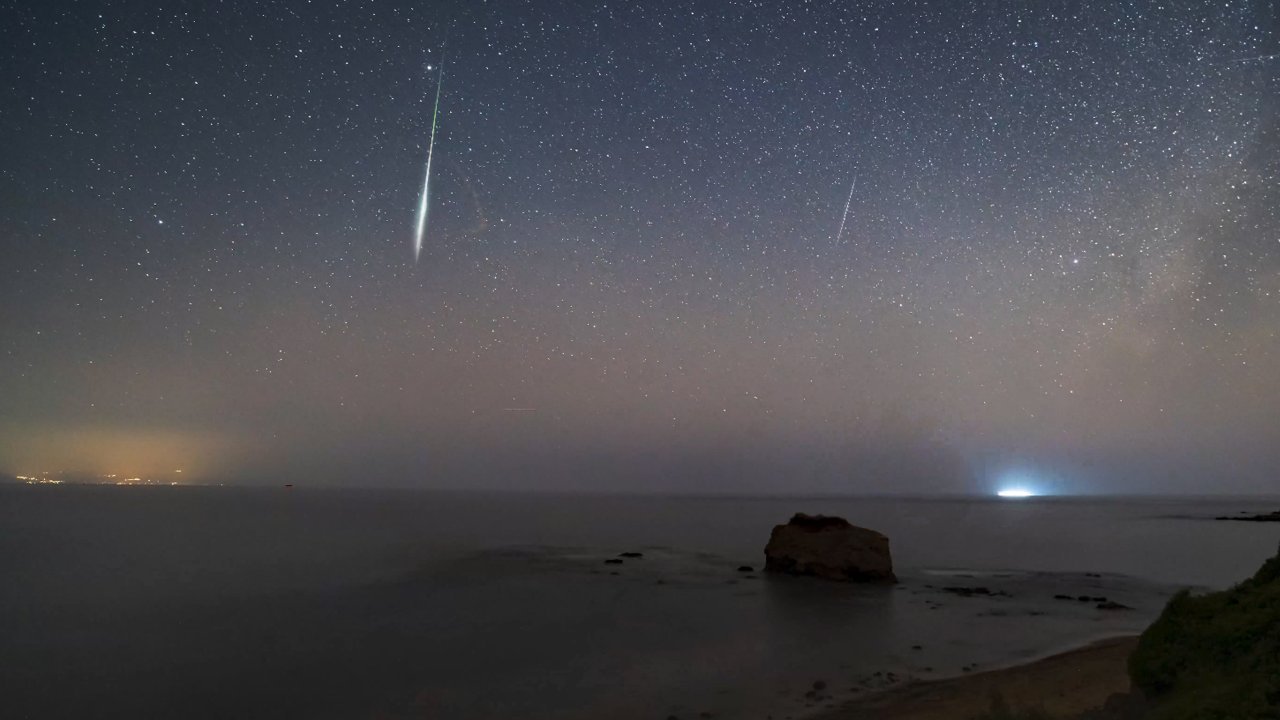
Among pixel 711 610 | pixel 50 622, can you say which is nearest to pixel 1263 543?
pixel 711 610

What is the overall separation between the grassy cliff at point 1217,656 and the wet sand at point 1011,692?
2.51 metres

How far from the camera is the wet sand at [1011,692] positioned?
11.3 m

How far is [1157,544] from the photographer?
61.9 m

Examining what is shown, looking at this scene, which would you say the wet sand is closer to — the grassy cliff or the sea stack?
the grassy cliff

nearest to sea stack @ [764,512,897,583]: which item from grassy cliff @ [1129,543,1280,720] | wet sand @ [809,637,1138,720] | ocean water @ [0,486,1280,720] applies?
ocean water @ [0,486,1280,720]

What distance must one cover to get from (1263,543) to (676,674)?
2666 inches

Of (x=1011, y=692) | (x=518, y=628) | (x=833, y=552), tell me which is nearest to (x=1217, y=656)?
(x=1011, y=692)

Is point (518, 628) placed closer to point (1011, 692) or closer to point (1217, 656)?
point (1011, 692)

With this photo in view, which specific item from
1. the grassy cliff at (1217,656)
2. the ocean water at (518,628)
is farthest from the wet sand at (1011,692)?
the grassy cliff at (1217,656)

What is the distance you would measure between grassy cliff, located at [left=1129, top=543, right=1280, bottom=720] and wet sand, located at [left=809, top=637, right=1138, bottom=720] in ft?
8.25

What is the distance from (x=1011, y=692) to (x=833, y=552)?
2212 centimetres

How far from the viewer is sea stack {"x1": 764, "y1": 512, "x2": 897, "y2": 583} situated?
111 feet

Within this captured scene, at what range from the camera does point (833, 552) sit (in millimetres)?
34312

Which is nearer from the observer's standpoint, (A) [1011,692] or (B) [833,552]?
(A) [1011,692]
